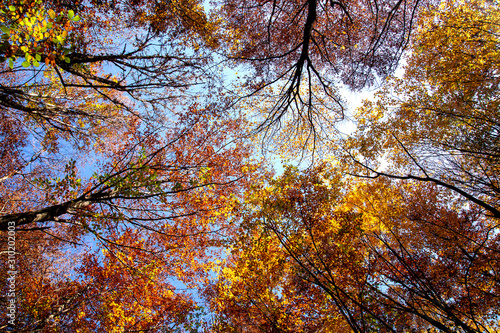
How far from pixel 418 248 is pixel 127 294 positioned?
51.1ft

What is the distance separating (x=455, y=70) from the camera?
27.6ft

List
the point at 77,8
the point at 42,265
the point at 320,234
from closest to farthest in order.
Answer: the point at 77,8, the point at 320,234, the point at 42,265

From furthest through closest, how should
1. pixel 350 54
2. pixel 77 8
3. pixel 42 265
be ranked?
pixel 42 265 < pixel 350 54 < pixel 77 8

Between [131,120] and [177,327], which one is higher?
[131,120]

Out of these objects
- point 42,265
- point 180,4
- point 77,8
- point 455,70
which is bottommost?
point 42,265

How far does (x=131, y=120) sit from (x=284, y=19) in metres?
6.79

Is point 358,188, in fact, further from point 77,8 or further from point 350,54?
point 77,8

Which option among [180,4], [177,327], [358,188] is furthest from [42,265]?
[358,188]

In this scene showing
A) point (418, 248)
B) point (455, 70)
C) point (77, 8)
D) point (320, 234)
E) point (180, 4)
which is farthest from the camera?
point (418, 248)

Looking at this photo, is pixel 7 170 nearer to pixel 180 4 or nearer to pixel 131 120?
pixel 131 120

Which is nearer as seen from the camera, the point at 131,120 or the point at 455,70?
the point at 131,120

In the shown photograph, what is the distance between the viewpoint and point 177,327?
8.95 m

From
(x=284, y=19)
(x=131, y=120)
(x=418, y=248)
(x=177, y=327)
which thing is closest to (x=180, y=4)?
(x=284, y=19)

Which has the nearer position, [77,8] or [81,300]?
[77,8]
